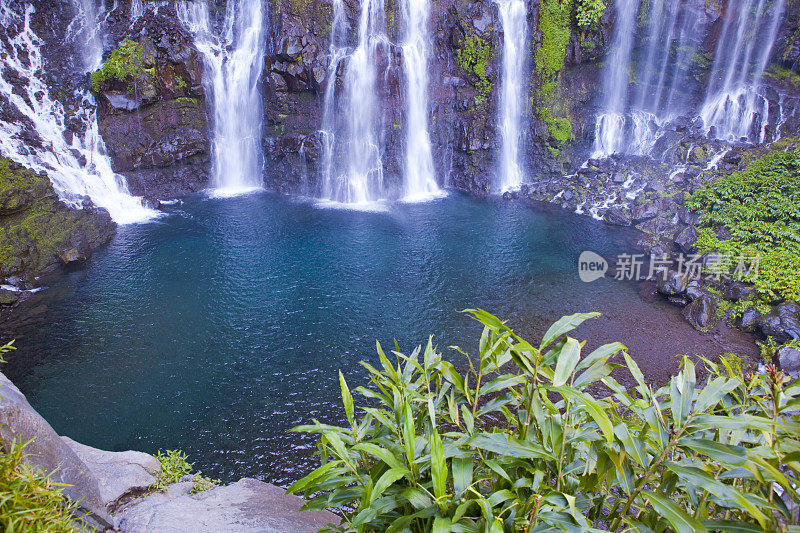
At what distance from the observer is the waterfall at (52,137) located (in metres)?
15.4

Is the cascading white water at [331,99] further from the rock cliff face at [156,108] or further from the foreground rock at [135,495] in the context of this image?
the foreground rock at [135,495]

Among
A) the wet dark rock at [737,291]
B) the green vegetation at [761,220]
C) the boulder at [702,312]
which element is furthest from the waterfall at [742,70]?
the boulder at [702,312]

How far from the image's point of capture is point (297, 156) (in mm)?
19688

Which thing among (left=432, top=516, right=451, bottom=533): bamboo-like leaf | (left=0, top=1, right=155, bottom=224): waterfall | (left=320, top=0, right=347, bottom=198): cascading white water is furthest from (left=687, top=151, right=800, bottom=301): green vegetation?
(left=0, top=1, right=155, bottom=224): waterfall

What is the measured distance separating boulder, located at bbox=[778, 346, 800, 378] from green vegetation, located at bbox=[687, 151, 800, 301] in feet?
5.85

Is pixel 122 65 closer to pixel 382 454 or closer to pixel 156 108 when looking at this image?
pixel 156 108

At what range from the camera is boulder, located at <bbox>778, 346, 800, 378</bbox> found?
338 inches

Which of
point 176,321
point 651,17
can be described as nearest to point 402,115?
point 651,17

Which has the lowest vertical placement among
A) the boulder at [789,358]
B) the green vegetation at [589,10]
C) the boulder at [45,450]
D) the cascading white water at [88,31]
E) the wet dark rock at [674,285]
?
the boulder at [789,358]

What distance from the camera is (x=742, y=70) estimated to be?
61.0 feet

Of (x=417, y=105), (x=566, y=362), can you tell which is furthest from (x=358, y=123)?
(x=566, y=362)

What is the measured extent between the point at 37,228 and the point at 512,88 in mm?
19679

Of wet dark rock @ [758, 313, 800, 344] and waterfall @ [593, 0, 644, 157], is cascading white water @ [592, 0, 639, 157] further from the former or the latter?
wet dark rock @ [758, 313, 800, 344]

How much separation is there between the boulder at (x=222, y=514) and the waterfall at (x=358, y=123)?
15973 millimetres
